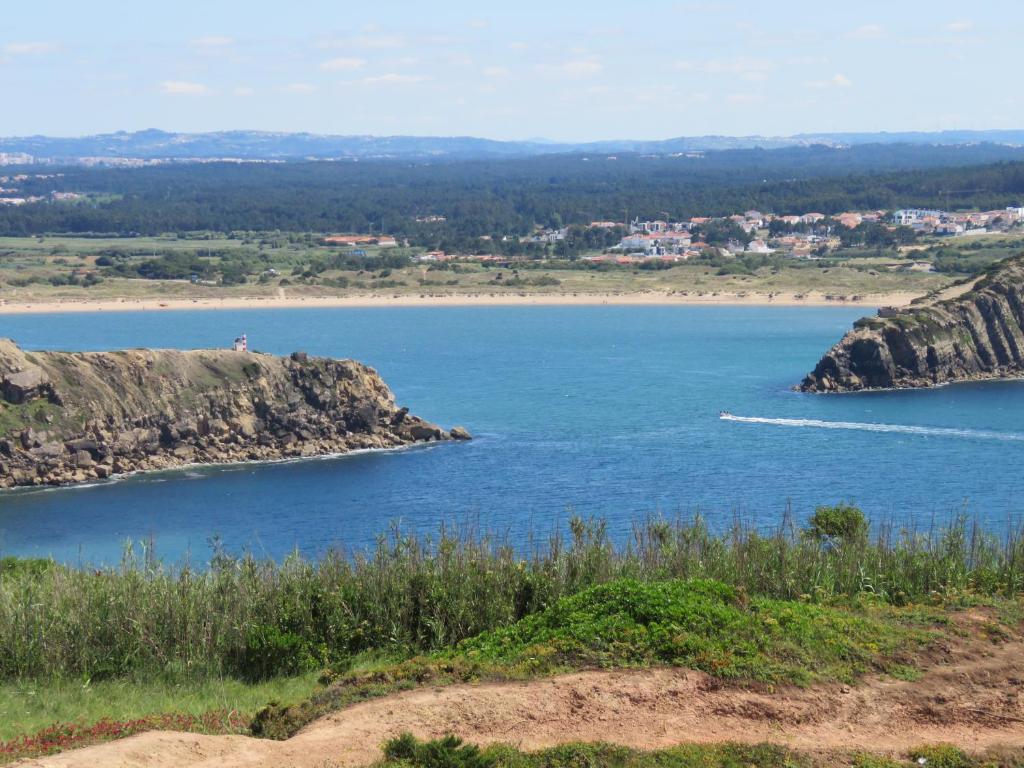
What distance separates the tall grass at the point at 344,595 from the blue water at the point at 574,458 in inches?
220

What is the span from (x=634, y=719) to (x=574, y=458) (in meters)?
41.6

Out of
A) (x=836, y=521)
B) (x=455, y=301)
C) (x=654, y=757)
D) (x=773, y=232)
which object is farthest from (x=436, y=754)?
(x=773, y=232)

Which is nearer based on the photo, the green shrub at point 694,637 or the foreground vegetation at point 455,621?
the green shrub at point 694,637

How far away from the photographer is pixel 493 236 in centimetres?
17800

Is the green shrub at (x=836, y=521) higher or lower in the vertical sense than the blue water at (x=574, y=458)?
higher

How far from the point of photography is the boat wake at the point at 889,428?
63522 mm

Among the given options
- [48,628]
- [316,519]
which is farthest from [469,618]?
[316,519]

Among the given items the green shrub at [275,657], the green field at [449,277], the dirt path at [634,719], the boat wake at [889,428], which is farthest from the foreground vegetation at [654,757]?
the green field at [449,277]

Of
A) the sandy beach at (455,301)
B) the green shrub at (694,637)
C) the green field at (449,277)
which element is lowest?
the sandy beach at (455,301)

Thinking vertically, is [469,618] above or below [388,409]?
above

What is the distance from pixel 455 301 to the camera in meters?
128

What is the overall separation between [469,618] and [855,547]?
291 inches

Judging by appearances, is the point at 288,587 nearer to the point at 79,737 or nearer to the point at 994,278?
the point at 79,737

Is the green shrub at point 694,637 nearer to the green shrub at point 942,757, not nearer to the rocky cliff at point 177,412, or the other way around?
the green shrub at point 942,757
